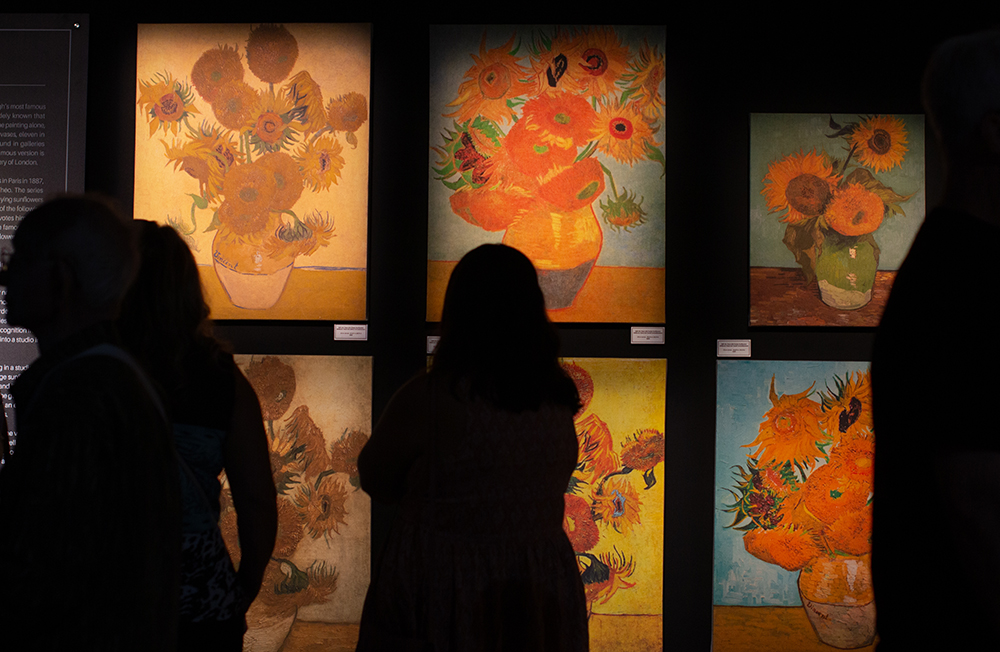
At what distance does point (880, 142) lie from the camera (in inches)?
123

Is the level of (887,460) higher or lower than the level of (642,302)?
lower

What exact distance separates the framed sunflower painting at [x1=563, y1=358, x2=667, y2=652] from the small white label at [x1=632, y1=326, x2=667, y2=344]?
0.33 ft

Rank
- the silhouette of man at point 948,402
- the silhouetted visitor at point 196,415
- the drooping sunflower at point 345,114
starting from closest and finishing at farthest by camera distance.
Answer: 1. the silhouette of man at point 948,402
2. the silhouetted visitor at point 196,415
3. the drooping sunflower at point 345,114

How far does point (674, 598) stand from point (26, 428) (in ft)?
9.22

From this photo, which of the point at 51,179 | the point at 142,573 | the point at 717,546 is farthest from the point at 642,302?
the point at 51,179

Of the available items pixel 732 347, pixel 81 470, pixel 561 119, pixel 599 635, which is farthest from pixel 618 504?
pixel 81 470

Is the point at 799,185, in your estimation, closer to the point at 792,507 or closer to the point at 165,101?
the point at 792,507

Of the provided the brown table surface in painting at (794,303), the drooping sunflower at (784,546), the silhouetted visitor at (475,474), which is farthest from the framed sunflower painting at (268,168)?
the drooping sunflower at (784,546)

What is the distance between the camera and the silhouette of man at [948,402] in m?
0.89

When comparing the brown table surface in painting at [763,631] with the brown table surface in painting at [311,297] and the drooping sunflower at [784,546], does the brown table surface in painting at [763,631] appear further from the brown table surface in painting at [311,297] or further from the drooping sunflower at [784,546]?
the brown table surface in painting at [311,297]

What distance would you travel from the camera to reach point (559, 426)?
1.63m

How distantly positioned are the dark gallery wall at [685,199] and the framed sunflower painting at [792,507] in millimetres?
82

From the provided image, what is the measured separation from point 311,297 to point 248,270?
0.32 meters

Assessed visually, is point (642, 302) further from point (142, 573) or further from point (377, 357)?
point (142, 573)
